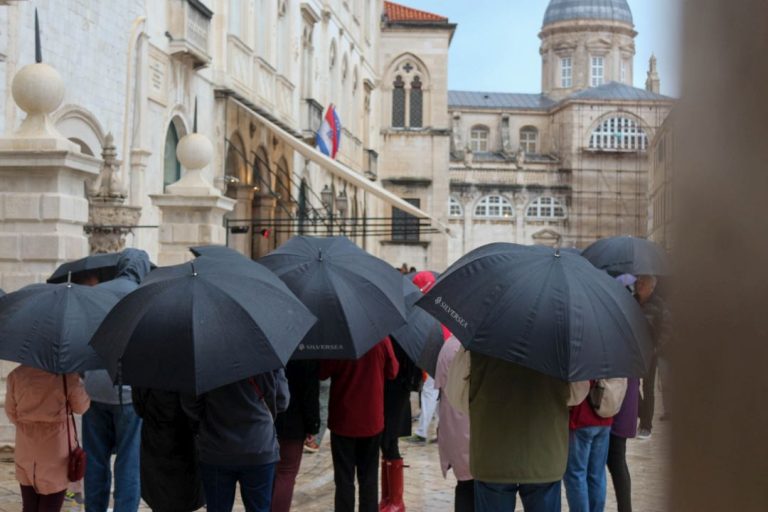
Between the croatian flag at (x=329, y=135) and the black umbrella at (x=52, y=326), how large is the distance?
23439mm

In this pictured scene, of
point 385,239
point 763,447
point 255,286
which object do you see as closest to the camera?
point 763,447

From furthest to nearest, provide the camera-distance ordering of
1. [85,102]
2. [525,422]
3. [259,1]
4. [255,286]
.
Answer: [259,1], [85,102], [255,286], [525,422]

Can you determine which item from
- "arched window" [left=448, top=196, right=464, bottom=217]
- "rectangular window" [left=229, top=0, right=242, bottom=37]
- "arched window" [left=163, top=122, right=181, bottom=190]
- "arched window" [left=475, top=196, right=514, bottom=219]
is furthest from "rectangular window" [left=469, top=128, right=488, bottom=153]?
"arched window" [left=163, top=122, right=181, bottom=190]

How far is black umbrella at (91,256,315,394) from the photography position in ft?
17.6

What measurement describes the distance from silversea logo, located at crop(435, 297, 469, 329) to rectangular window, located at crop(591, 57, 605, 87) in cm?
8962

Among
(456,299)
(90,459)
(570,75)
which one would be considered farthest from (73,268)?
(570,75)

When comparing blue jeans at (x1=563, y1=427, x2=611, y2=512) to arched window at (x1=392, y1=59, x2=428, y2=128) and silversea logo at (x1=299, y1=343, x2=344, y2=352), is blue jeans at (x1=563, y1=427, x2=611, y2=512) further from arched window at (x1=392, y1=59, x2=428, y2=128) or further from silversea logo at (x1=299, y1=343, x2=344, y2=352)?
arched window at (x1=392, y1=59, x2=428, y2=128)

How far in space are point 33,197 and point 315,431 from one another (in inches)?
185

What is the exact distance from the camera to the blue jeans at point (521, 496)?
17.8 ft

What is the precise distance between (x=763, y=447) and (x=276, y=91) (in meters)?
26.8

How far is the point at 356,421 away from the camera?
704 centimetres

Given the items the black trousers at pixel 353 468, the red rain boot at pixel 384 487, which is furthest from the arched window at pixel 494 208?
the black trousers at pixel 353 468

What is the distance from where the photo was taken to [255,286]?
19.2 ft

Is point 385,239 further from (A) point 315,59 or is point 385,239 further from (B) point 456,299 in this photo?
(B) point 456,299
